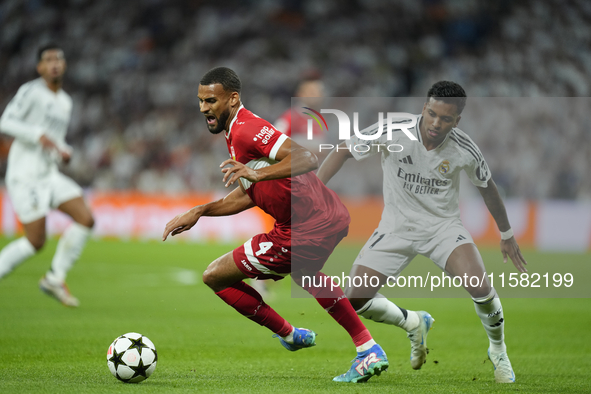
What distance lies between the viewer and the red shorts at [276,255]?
442cm

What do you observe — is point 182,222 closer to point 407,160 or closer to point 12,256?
point 407,160

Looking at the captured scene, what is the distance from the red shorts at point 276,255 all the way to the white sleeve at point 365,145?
71 cm

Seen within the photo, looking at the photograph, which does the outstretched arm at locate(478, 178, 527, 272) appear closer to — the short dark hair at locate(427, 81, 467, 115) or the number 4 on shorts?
the short dark hair at locate(427, 81, 467, 115)

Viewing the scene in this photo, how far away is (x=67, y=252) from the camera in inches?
300

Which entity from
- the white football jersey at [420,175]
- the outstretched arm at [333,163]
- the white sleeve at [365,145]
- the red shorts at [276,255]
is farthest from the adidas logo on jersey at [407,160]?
the red shorts at [276,255]

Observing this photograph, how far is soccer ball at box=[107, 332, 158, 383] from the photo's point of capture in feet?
13.8

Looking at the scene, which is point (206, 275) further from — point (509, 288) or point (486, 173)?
point (509, 288)

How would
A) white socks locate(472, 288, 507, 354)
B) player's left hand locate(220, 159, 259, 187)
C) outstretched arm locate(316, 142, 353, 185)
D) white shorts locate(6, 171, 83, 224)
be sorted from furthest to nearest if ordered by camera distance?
white shorts locate(6, 171, 83, 224) → outstretched arm locate(316, 142, 353, 185) → white socks locate(472, 288, 507, 354) → player's left hand locate(220, 159, 259, 187)

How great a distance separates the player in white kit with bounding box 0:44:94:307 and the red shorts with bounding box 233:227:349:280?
11.6 feet

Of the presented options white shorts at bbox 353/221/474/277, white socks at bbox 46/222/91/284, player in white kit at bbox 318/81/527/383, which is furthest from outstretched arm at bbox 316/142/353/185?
white socks at bbox 46/222/91/284

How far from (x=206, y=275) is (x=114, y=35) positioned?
1823cm

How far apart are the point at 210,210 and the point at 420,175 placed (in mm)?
1476

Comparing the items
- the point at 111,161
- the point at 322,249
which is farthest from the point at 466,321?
the point at 111,161

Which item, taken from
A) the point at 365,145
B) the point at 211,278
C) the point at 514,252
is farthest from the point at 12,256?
the point at 514,252
